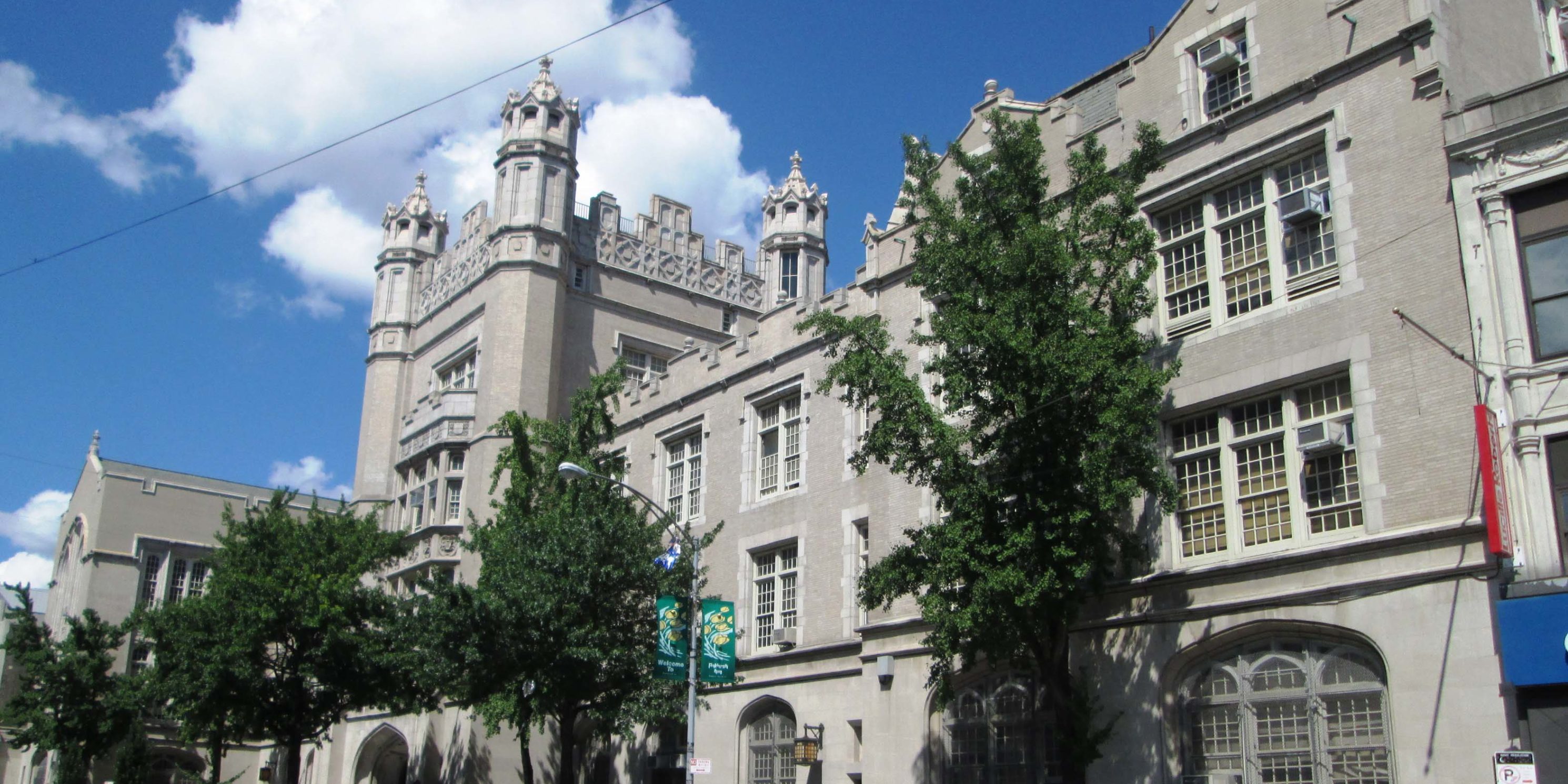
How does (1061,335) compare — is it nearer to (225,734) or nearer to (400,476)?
(225,734)

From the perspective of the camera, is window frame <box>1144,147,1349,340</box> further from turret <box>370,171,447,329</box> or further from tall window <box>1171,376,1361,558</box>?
turret <box>370,171,447,329</box>

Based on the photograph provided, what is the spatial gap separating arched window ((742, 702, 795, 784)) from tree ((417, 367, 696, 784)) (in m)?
2.86

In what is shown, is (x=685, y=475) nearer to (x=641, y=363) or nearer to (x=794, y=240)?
(x=641, y=363)

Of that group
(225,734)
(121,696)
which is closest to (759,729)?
(225,734)

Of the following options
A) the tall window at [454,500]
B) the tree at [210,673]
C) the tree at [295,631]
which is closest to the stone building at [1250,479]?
the tree at [295,631]

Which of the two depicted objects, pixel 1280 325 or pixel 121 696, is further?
pixel 121 696

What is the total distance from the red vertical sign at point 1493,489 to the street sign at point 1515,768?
2.28 m

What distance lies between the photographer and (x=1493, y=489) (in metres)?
15.3

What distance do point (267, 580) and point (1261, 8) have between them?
89.3 feet

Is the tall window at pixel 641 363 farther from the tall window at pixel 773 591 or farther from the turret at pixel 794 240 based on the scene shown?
the tall window at pixel 773 591

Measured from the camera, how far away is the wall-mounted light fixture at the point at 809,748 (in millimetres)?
26234

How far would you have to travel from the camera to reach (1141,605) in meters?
19.9

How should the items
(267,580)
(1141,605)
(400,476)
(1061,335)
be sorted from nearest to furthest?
(1061,335)
(1141,605)
(267,580)
(400,476)

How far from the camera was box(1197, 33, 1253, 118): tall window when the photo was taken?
21.1 meters
